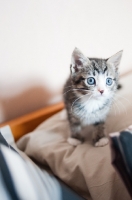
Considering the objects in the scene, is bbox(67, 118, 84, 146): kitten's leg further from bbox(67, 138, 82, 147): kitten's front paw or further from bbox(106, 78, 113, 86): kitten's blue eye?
bbox(106, 78, 113, 86): kitten's blue eye

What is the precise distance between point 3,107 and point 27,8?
0.45 metres

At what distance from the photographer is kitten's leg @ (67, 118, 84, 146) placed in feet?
2.84

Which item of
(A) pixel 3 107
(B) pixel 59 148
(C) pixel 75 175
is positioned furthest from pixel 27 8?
(C) pixel 75 175

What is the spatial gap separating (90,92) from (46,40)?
393 millimetres

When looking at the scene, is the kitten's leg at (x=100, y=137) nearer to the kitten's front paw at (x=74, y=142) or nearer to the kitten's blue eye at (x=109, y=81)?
the kitten's front paw at (x=74, y=142)

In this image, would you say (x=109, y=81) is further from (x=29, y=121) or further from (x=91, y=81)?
(x=29, y=121)

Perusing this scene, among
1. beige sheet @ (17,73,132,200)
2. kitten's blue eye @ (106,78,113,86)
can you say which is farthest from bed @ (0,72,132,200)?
kitten's blue eye @ (106,78,113,86)

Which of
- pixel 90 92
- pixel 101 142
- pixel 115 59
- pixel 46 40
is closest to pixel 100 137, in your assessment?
pixel 101 142

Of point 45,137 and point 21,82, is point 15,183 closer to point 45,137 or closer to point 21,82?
point 45,137

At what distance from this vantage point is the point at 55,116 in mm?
1060

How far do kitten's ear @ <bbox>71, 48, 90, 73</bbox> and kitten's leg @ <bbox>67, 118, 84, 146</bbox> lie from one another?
20 centimetres

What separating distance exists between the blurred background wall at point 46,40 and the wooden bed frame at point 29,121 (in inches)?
2.4

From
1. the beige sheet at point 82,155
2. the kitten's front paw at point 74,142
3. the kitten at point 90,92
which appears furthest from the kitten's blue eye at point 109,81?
the kitten's front paw at point 74,142

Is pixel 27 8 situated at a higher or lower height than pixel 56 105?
higher
